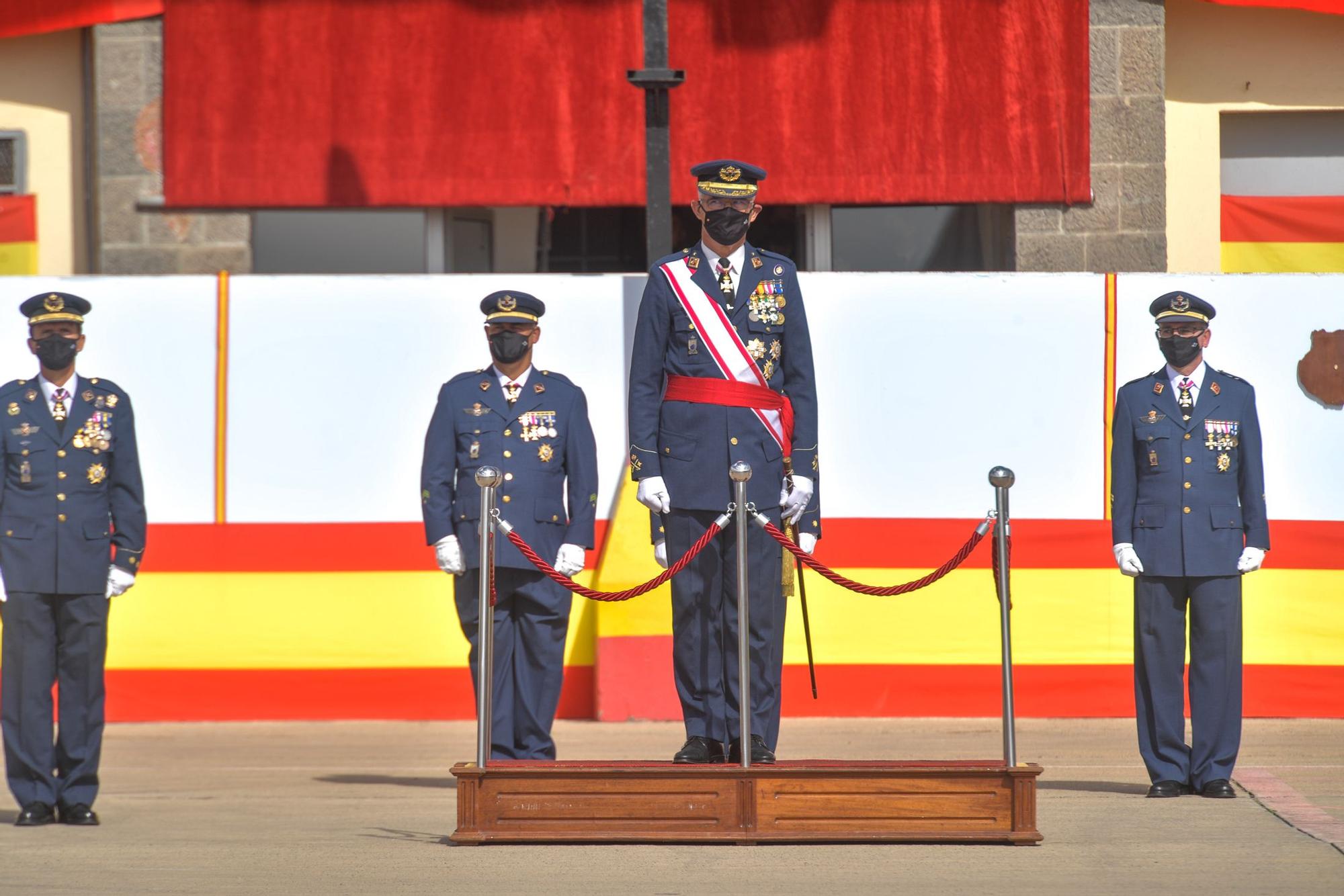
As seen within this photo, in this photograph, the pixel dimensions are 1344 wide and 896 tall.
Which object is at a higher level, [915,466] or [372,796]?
[915,466]

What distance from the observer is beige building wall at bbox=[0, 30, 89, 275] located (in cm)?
1144

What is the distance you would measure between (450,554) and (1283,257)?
594 cm

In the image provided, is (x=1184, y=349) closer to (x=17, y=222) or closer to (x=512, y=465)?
(x=512, y=465)

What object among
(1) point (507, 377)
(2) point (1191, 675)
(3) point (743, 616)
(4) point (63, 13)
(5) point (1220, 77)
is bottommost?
(2) point (1191, 675)

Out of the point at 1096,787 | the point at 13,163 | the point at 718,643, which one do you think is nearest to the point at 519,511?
the point at 718,643

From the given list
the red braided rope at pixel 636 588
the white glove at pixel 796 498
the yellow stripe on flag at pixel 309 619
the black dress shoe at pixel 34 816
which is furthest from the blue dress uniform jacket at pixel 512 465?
the yellow stripe on flag at pixel 309 619

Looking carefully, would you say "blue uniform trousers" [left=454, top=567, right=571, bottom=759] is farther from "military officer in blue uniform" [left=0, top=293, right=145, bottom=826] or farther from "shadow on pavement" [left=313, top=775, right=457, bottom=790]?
"military officer in blue uniform" [left=0, top=293, right=145, bottom=826]

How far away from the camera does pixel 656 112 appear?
9.16m

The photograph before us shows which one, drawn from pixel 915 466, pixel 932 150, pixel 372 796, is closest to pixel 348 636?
pixel 372 796

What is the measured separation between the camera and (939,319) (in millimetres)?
9078

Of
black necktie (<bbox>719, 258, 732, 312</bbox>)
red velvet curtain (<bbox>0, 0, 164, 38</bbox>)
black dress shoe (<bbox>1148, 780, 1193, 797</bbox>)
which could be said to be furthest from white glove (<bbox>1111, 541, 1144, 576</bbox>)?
red velvet curtain (<bbox>0, 0, 164, 38</bbox>)

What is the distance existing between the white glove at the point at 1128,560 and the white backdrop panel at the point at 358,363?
2.94 meters

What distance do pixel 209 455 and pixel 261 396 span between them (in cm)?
38

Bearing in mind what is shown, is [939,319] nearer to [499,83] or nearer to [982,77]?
[982,77]
